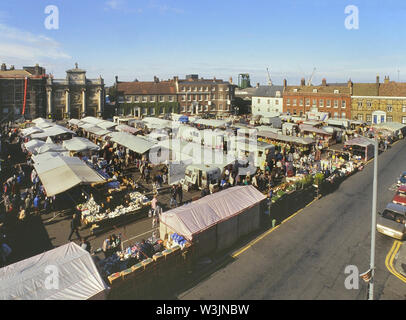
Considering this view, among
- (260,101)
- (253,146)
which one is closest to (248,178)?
(253,146)

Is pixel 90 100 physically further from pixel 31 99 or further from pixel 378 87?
pixel 378 87

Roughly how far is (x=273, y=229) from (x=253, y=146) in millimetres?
12565

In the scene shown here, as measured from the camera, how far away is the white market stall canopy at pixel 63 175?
17.2 m

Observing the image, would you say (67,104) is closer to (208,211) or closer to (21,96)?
(21,96)

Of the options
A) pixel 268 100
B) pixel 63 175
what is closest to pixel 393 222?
pixel 63 175

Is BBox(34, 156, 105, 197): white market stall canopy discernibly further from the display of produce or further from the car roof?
the car roof

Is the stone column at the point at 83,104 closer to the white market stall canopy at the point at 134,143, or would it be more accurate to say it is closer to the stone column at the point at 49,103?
the stone column at the point at 49,103

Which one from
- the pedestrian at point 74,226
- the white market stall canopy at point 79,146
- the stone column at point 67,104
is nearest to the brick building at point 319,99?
the stone column at point 67,104

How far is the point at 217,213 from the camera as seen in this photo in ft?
47.2

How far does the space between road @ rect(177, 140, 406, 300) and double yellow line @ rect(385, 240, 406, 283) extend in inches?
7.6

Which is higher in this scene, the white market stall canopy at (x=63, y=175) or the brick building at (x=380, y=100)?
the brick building at (x=380, y=100)

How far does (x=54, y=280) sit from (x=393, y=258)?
14510 millimetres

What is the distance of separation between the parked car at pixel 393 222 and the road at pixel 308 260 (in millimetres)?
533
